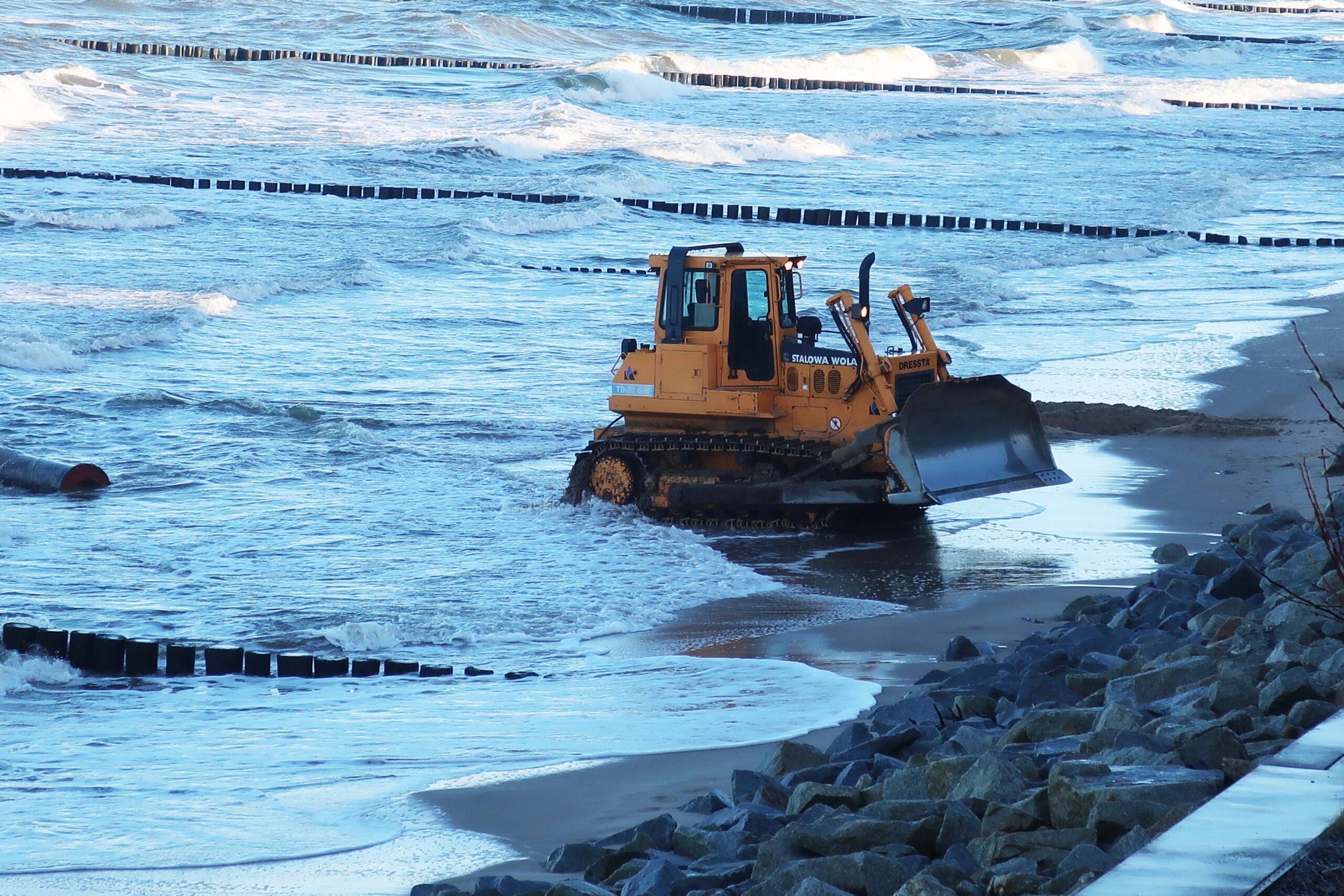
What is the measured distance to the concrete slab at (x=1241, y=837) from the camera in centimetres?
383

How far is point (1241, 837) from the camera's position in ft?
13.3

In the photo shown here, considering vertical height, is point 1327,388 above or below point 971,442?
above

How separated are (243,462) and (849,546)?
5969mm

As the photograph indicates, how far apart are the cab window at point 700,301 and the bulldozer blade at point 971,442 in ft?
6.12

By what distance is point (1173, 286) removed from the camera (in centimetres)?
2522

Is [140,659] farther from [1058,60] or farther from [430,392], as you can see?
[1058,60]

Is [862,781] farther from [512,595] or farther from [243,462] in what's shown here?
[243,462]

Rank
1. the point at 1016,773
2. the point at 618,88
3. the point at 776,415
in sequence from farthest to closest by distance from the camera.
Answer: the point at 618,88 → the point at 776,415 → the point at 1016,773

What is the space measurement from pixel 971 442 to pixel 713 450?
208 cm

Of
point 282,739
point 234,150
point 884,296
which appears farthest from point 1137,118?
point 282,739

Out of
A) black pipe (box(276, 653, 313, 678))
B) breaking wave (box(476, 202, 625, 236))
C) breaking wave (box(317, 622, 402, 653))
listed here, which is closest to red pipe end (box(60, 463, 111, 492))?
breaking wave (box(317, 622, 402, 653))

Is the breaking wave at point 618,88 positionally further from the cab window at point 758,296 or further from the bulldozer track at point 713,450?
the cab window at point 758,296

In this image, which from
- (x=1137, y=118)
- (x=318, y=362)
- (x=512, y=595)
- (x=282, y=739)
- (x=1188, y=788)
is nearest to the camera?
(x=1188, y=788)

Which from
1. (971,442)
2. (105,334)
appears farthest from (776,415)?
(105,334)
